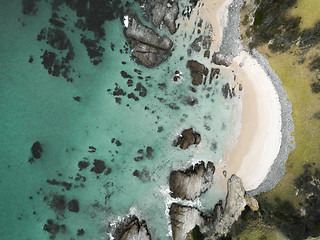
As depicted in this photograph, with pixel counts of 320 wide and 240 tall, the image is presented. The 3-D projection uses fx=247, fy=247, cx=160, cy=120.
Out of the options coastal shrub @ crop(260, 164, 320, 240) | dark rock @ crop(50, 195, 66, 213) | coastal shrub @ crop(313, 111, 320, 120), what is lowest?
dark rock @ crop(50, 195, 66, 213)

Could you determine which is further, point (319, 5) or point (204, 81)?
point (204, 81)

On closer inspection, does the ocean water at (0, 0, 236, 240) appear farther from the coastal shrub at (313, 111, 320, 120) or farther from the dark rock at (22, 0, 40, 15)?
the coastal shrub at (313, 111, 320, 120)

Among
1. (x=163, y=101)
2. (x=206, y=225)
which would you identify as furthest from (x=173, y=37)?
(x=206, y=225)

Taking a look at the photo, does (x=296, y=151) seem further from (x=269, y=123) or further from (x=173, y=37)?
(x=173, y=37)

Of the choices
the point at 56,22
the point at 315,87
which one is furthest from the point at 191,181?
the point at 56,22

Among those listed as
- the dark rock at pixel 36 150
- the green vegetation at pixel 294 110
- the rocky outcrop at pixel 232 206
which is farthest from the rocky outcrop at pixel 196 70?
the dark rock at pixel 36 150

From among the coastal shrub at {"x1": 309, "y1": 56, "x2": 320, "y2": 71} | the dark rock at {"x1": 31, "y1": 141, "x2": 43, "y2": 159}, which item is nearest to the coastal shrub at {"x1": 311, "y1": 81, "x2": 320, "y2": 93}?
the coastal shrub at {"x1": 309, "y1": 56, "x2": 320, "y2": 71}

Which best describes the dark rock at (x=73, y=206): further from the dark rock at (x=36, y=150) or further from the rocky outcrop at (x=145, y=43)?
the rocky outcrop at (x=145, y=43)
